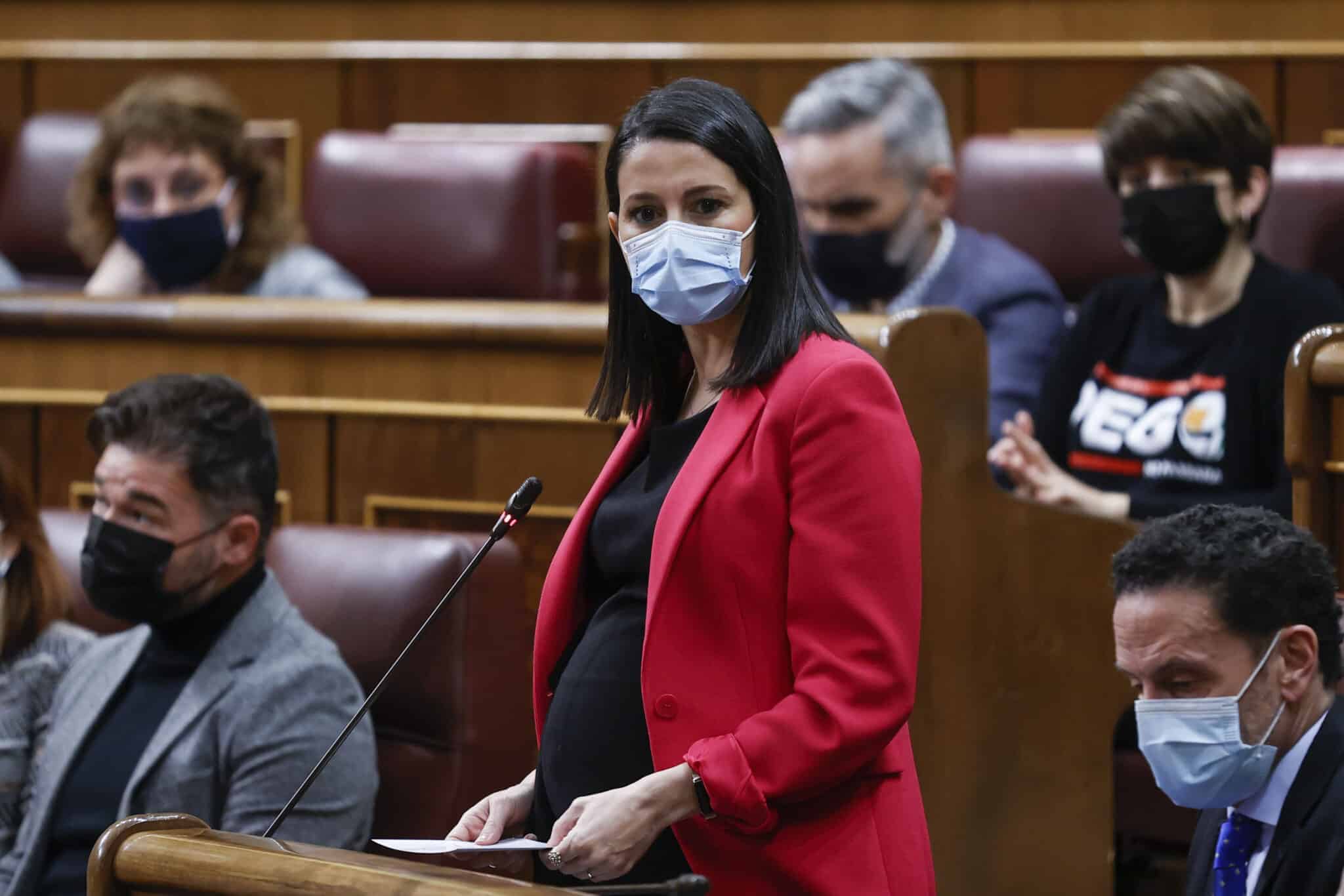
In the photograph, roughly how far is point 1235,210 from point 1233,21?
70 cm

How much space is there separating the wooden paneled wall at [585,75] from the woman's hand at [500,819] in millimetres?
1227

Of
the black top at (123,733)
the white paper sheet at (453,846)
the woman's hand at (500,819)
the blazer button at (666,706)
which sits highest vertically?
the blazer button at (666,706)

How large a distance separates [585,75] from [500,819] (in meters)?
1.37

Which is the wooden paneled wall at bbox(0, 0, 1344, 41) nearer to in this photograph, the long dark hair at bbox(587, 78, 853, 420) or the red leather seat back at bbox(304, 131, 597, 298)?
the red leather seat back at bbox(304, 131, 597, 298)

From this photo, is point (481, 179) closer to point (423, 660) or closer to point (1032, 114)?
point (1032, 114)

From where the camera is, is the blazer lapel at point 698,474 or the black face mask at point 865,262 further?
the black face mask at point 865,262

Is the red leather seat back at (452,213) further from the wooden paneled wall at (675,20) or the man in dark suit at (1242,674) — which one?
the man in dark suit at (1242,674)

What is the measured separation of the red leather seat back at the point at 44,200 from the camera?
192cm

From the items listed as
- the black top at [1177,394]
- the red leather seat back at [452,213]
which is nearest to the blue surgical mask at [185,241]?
the red leather seat back at [452,213]

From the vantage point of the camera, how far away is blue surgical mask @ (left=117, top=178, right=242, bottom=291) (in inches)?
63.4

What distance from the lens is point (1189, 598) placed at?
0.76 metres

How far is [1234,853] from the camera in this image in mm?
754

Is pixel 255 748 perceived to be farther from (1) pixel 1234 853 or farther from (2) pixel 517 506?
(1) pixel 1234 853

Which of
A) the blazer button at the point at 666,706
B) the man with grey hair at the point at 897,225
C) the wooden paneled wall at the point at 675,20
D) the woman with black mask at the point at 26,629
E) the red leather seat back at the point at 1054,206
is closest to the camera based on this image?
the blazer button at the point at 666,706
